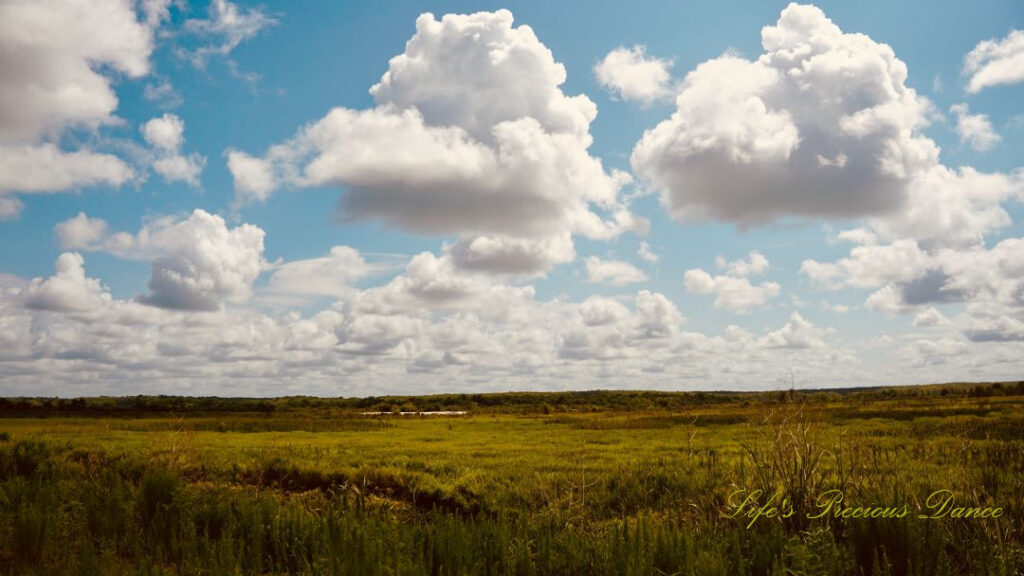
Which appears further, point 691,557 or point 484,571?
point 484,571

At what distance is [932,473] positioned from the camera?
14406 millimetres

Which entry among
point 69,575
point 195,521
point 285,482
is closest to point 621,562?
point 69,575

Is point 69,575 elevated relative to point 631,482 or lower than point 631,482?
elevated

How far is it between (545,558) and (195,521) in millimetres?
5666

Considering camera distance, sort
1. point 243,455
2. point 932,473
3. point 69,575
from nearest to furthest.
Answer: point 69,575
point 932,473
point 243,455

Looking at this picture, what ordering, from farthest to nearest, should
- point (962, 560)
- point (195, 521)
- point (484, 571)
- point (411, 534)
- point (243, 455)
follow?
point (243, 455), point (195, 521), point (411, 534), point (962, 560), point (484, 571)

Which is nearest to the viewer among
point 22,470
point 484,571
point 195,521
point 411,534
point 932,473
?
point 484,571

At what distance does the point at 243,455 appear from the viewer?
22375mm

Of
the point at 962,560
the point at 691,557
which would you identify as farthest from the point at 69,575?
the point at 962,560

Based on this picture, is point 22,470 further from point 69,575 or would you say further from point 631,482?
point 631,482

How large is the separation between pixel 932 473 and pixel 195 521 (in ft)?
50.2

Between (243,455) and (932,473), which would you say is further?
(243,455)

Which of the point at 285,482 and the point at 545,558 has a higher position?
the point at 545,558

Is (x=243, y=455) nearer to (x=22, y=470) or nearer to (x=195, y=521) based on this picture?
(x=22, y=470)
